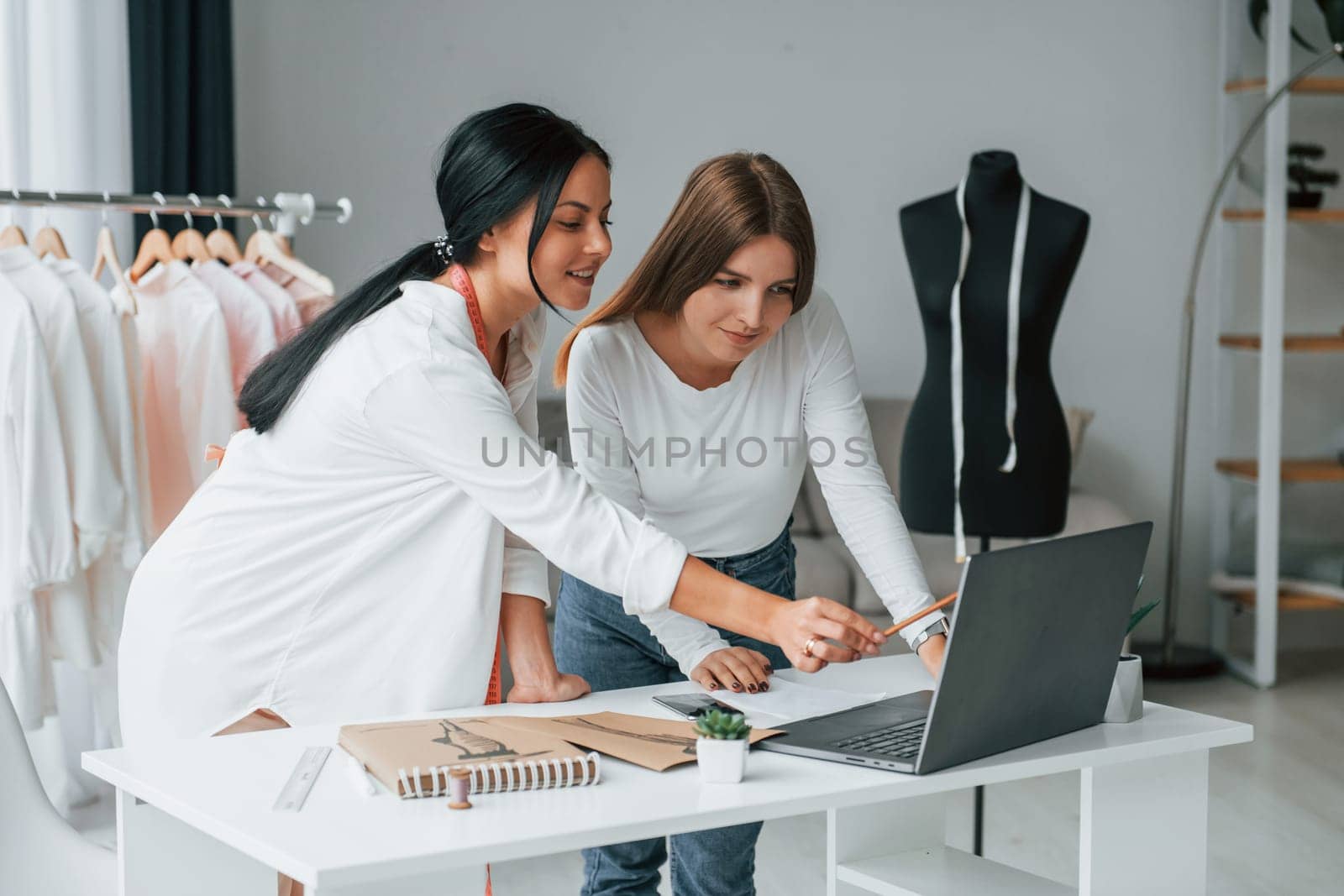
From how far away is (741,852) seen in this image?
73.7 inches

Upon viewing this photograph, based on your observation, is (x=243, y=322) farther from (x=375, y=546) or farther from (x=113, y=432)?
(x=375, y=546)

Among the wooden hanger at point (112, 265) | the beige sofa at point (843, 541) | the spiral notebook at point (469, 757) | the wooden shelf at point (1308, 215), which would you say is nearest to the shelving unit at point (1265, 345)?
the wooden shelf at point (1308, 215)

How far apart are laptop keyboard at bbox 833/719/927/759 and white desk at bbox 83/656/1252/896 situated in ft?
0.11

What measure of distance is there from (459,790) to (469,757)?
9 cm

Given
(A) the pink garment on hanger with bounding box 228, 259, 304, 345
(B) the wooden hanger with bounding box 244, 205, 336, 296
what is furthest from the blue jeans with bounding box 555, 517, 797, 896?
(B) the wooden hanger with bounding box 244, 205, 336, 296

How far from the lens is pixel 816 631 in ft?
4.63

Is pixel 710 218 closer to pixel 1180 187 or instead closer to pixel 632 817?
pixel 632 817

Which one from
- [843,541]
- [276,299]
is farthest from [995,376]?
[276,299]

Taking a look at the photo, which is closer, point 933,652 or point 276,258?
point 933,652

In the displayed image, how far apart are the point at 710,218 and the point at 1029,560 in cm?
68

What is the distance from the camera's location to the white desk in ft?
3.67

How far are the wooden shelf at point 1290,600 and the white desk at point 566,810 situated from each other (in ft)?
9.87

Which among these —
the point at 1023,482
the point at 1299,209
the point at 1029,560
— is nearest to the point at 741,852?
the point at 1029,560

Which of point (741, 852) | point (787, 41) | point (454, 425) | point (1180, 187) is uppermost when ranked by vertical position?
point (787, 41)
